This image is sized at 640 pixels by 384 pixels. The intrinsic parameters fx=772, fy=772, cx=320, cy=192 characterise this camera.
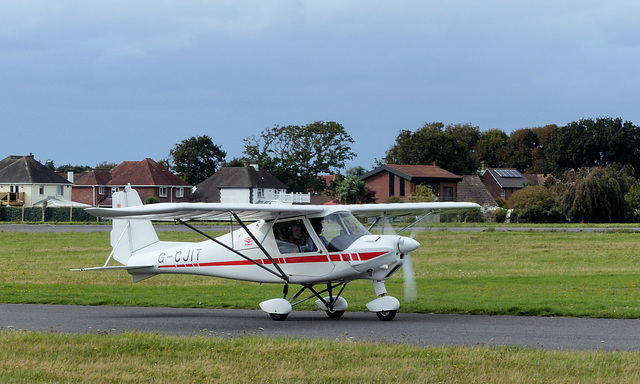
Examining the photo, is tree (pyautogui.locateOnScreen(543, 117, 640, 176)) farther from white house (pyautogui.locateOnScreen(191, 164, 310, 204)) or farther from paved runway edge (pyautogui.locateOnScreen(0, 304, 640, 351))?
paved runway edge (pyautogui.locateOnScreen(0, 304, 640, 351))

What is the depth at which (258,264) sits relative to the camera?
15703 mm

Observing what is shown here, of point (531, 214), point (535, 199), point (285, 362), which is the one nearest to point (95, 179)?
point (535, 199)

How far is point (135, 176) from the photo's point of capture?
90.9 metres

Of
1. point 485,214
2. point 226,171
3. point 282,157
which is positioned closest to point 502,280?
point 485,214

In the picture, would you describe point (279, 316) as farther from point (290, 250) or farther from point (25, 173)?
point (25, 173)

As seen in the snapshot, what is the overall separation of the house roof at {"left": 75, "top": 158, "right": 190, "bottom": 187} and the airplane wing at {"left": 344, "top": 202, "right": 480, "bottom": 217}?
7446cm

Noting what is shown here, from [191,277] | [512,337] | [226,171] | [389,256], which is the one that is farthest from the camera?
[226,171]

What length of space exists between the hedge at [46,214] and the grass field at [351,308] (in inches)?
1368

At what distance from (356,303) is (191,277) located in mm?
11295

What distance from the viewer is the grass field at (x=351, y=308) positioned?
9.41 m

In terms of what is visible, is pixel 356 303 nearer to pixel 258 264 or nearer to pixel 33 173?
pixel 258 264

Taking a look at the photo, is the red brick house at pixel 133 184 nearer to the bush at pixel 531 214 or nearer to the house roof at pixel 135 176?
the house roof at pixel 135 176

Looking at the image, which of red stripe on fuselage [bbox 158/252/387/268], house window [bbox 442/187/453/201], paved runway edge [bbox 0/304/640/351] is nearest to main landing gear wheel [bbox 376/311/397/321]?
paved runway edge [bbox 0/304/640/351]

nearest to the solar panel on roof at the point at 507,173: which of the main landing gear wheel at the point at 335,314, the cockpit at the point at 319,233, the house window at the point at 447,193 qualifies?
the house window at the point at 447,193
